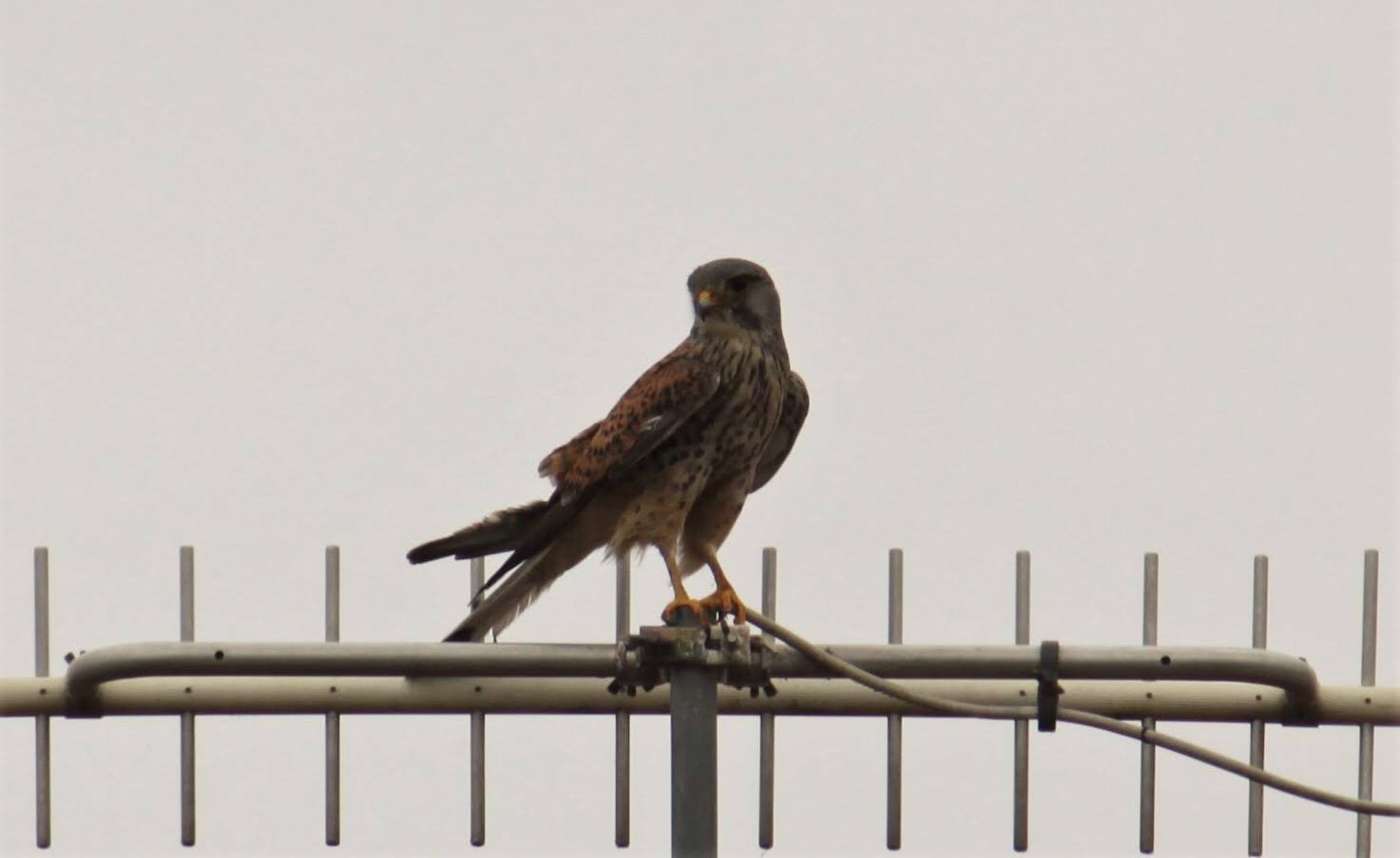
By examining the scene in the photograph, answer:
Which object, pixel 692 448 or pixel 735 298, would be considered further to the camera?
pixel 735 298

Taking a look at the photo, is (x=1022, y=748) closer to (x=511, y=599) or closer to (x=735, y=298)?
(x=511, y=599)

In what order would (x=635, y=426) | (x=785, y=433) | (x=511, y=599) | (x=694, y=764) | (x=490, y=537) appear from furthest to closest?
(x=785, y=433) < (x=635, y=426) < (x=511, y=599) < (x=490, y=537) < (x=694, y=764)

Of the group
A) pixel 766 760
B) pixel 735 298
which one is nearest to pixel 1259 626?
pixel 766 760

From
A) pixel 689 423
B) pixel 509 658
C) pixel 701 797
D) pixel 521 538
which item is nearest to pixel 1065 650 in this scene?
pixel 701 797

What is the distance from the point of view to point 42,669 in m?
3.55

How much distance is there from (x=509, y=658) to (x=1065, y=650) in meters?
0.85

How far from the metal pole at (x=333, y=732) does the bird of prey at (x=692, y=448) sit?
0.67 metres

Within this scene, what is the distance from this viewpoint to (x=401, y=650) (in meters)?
3.07

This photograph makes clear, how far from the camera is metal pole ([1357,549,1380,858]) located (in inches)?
141

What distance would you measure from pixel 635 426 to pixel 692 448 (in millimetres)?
149

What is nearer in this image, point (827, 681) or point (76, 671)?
point (76, 671)

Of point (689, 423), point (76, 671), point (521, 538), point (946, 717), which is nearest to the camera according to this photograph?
point (76, 671)

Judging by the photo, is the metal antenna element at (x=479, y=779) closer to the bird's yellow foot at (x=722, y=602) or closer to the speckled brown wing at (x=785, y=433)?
the bird's yellow foot at (x=722, y=602)

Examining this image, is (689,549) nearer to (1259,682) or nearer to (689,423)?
(689,423)
